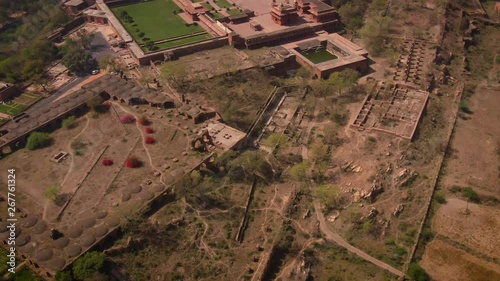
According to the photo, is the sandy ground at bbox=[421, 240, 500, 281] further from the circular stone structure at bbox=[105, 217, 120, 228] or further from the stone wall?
the stone wall

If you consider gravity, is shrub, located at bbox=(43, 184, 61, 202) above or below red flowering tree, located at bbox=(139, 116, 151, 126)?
above

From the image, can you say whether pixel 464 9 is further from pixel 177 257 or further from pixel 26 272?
pixel 26 272

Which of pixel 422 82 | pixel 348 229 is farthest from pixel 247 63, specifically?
pixel 348 229

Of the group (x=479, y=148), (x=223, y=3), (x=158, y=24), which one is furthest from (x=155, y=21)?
(x=479, y=148)

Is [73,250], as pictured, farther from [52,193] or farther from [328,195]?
[328,195]

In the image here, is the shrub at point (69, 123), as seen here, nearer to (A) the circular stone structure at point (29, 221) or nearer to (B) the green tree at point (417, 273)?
(A) the circular stone structure at point (29, 221)

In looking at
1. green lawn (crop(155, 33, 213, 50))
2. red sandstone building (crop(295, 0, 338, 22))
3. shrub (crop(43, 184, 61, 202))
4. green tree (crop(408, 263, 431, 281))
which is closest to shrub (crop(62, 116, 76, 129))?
shrub (crop(43, 184, 61, 202))
